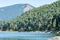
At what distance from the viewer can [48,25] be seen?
131000 millimetres

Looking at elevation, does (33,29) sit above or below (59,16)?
below

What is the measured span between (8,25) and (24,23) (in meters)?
21.5

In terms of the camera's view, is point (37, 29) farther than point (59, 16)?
Yes

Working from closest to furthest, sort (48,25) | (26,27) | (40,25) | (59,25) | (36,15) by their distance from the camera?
(59,25)
(48,25)
(40,25)
(26,27)
(36,15)

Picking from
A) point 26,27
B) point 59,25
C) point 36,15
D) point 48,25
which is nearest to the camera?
point 59,25

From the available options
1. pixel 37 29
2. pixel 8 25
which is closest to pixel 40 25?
pixel 37 29

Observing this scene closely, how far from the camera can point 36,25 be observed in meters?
151

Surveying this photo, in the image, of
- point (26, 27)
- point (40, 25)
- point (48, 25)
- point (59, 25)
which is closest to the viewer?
point (59, 25)

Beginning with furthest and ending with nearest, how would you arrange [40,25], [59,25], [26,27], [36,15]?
[36,15] < [26,27] < [40,25] < [59,25]

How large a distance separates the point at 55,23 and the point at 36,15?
204ft

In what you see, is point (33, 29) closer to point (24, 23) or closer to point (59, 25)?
point (24, 23)

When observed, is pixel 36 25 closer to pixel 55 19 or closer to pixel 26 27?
pixel 26 27

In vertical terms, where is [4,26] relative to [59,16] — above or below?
below

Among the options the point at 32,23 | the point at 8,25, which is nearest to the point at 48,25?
the point at 32,23
